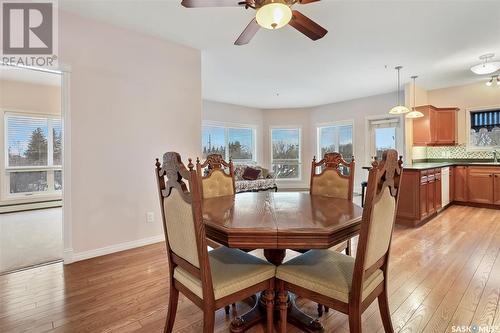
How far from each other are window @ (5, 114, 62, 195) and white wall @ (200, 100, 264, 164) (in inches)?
130

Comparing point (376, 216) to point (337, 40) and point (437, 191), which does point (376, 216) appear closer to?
point (337, 40)

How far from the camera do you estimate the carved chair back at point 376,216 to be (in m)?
1.17

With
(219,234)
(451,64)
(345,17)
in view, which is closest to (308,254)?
(219,234)

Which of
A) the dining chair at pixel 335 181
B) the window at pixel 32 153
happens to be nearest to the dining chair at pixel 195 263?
Answer: the dining chair at pixel 335 181

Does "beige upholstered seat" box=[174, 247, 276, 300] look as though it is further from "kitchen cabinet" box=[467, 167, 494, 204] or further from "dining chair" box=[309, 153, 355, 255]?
"kitchen cabinet" box=[467, 167, 494, 204]

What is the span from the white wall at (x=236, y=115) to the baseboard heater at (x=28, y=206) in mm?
3857

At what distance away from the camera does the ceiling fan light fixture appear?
171 centimetres

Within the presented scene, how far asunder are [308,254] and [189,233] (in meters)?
0.82

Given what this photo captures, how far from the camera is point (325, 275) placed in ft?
4.52

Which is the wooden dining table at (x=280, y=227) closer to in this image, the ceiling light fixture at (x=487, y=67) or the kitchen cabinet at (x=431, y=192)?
the kitchen cabinet at (x=431, y=192)

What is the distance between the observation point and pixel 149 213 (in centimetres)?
327

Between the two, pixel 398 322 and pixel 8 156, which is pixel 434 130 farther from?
pixel 8 156

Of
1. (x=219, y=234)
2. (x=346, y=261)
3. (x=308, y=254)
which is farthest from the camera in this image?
(x=308, y=254)

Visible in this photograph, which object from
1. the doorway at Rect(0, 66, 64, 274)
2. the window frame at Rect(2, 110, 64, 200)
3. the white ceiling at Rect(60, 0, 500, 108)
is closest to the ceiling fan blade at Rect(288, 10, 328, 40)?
the white ceiling at Rect(60, 0, 500, 108)
